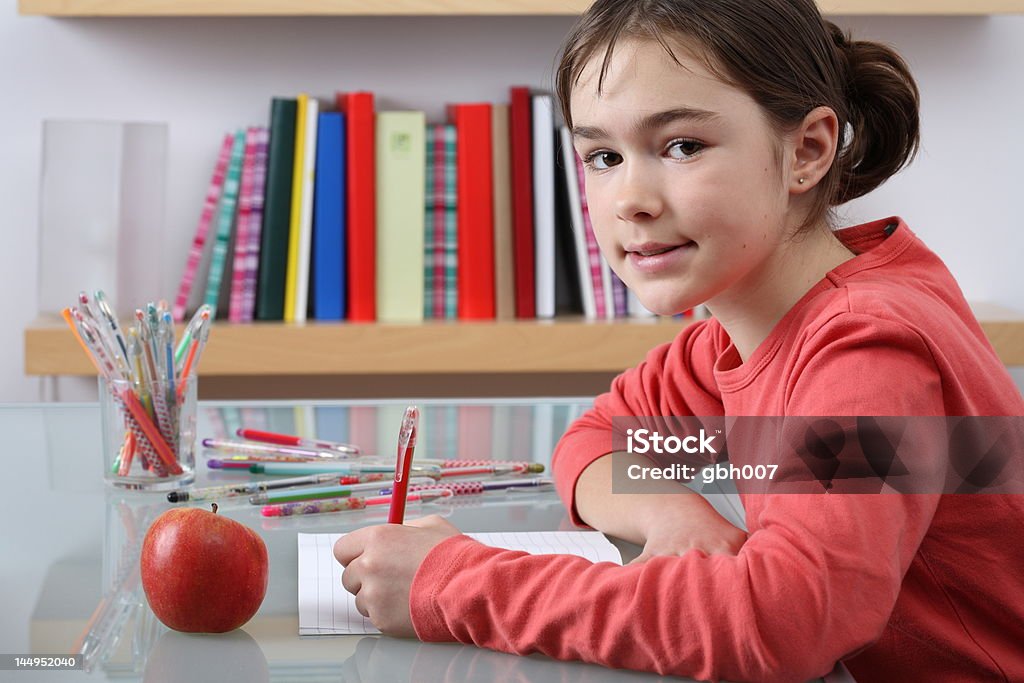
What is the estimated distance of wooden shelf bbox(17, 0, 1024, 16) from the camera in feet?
6.17

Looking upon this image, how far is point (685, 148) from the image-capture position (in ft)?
2.60

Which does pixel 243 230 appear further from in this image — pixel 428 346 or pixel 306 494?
pixel 306 494

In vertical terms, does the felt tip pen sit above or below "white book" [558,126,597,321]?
below

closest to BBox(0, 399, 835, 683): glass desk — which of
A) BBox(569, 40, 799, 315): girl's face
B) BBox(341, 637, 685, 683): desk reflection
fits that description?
BBox(341, 637, 685, 683): desk reflection

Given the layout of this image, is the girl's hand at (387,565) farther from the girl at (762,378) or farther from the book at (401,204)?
the book at (401,204)

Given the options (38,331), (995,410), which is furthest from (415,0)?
(995,410)

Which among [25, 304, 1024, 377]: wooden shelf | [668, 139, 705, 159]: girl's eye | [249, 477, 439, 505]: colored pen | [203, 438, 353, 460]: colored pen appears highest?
[668, 139, 705, 159]: girl's eye

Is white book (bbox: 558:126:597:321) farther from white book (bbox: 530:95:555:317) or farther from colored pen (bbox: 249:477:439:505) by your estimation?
colored pen (bbox: 249:477:439:505)

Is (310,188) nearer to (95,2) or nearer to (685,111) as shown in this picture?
(95,2)

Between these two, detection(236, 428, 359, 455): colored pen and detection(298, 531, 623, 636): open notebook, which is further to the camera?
detection(236, 428, 359, 455): colored pen

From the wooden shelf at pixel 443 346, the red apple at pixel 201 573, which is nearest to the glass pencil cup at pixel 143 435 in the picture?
the red apple at pixel 201 573

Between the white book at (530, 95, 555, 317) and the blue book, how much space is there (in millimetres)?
324

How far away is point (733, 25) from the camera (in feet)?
2.65

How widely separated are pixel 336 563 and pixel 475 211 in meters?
1.29
